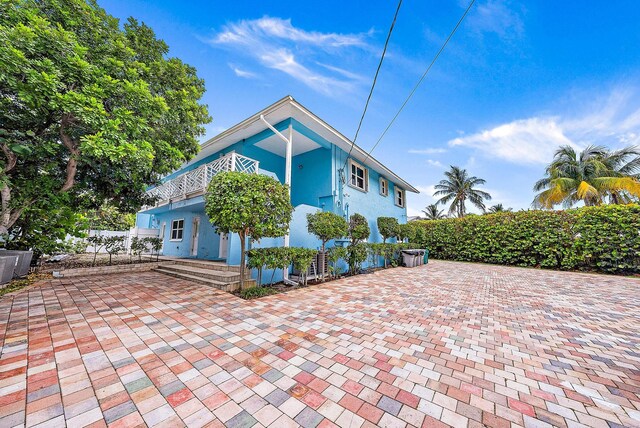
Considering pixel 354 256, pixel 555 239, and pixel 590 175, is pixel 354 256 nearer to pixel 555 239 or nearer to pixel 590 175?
pixel 555 239

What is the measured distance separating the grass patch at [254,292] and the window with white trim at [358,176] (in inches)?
267

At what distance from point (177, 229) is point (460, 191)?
27.1 meters

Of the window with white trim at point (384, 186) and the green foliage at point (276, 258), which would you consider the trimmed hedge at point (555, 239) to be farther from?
the green foliage at point (276, 258)

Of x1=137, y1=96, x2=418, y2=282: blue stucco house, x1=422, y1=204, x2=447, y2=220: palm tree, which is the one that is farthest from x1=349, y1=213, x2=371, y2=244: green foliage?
x1=422, y1=204, x2=447, y2=220: palm tree

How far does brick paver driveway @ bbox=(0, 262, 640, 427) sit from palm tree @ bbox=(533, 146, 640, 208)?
14.2m

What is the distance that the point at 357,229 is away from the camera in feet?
28.7

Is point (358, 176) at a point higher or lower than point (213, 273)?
higher

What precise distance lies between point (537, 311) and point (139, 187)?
10.7 meters

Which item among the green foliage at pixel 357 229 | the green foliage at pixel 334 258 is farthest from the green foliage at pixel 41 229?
the green foliage at pixel 357 229

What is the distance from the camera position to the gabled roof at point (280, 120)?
7.27 metres

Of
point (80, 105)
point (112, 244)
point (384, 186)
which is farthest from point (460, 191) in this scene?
point (112, 244)

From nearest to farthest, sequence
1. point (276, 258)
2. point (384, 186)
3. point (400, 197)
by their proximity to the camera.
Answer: point (276, 258), point (384, 186), point (400, 197)

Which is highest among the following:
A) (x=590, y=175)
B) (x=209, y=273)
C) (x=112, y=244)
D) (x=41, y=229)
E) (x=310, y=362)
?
(x=590, y=175)

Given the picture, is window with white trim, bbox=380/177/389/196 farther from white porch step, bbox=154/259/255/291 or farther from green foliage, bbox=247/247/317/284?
white porch step, bbox=154/259/255/291
